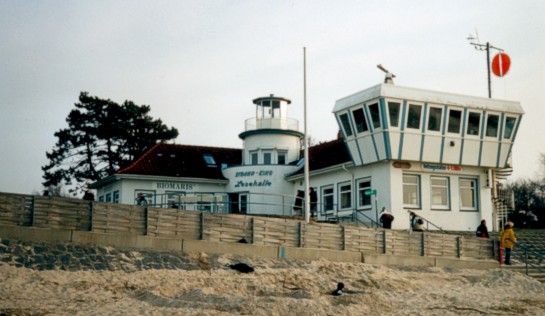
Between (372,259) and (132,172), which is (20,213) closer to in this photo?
(372,259)

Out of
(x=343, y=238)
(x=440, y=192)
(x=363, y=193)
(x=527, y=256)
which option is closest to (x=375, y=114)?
(x=363, y=193)

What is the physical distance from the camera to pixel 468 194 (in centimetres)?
3397

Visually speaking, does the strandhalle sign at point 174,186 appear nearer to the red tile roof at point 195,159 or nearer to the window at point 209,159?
the red tile roof at point 195,159

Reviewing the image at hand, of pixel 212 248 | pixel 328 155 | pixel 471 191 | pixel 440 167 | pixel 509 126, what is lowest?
pixel 212 248

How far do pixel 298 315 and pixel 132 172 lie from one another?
24.9 meters

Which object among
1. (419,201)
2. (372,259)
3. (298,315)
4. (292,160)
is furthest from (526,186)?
(298,315)

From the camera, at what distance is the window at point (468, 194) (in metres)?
33.7

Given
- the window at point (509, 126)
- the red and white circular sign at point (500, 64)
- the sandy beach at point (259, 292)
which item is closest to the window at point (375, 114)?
the window at point (509, 126)

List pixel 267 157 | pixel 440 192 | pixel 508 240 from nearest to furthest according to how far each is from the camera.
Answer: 1. pixel 508 240
2. pixel 440 192
3. pixel 267 157

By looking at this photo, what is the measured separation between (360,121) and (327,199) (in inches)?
197

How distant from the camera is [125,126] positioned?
58156 mm

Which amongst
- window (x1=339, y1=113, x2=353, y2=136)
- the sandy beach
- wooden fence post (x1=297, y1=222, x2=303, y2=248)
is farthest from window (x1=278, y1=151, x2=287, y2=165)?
the sandy beach

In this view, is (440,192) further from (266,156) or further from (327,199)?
(266,156)

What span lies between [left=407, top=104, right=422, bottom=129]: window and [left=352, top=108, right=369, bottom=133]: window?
200 cm
